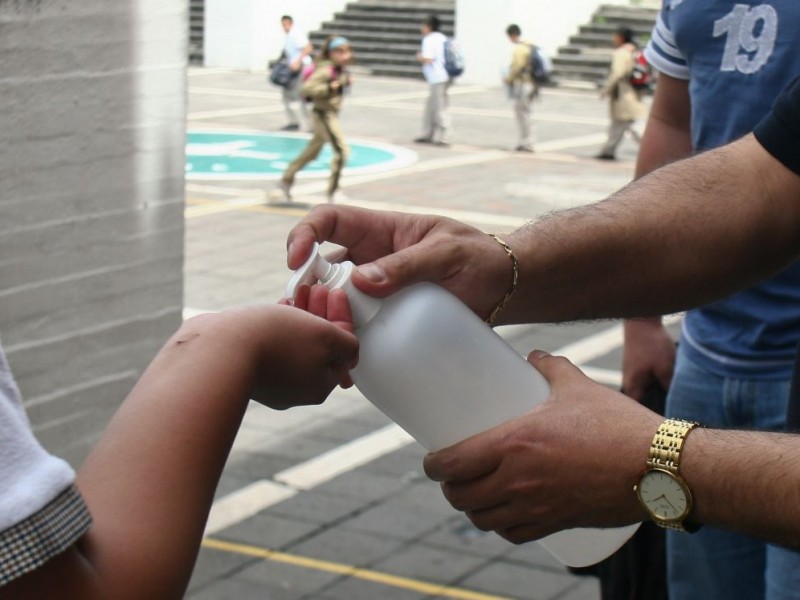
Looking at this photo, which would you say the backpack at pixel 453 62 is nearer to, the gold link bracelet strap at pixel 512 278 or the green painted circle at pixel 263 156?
the green painted circle at pixel 263 156

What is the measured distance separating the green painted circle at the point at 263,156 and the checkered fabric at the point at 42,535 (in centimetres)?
1349

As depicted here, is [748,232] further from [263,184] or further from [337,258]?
[263,184]

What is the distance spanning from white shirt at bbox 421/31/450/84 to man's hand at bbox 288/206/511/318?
16892 mm

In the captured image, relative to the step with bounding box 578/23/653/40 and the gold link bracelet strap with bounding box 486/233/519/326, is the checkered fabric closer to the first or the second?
the gold link bracelet strap with bounding box 486/233/519/326

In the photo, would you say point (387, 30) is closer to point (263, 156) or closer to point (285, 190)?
point (263, 156)

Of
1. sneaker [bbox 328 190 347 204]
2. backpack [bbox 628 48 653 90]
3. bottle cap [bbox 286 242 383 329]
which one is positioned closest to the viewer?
bottle cap [bbox 286 242 383 329]

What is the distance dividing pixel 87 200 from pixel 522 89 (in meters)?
15.3

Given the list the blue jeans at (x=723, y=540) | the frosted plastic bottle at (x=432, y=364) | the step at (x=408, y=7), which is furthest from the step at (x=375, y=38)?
the frosted plastic bottle at (x=432, y=364)

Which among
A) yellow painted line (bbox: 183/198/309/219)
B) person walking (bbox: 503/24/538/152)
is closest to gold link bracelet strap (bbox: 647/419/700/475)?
yellow painted line (bbox: 183/198/309/219)

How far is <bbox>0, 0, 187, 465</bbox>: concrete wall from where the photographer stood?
3273 millimetres

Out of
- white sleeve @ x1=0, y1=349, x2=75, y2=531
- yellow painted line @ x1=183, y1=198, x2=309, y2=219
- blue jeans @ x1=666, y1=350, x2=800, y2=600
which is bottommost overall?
yellow painted line @ x1=183, y1=198, x2=309, y2=219

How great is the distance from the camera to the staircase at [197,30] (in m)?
31.5

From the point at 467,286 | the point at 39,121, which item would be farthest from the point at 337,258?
the point at 39,121

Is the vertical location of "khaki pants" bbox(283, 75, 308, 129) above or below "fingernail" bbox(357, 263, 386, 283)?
below
